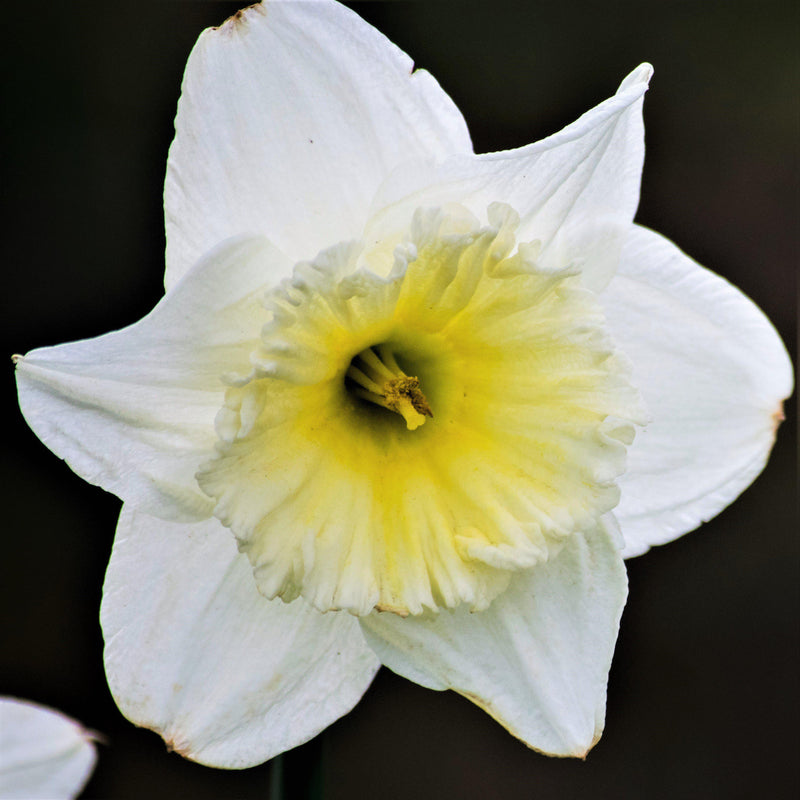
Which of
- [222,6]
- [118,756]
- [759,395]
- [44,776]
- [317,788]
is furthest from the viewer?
[118,756]

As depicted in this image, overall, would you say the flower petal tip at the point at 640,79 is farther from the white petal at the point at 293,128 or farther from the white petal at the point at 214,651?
the white petal at the point at 214,651

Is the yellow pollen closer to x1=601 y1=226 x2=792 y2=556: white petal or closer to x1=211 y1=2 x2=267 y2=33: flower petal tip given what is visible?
x1=601 y1=226 x2=792 y2=556: white petal

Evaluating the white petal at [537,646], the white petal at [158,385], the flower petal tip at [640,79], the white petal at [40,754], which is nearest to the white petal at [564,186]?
the flower petal tip at [640,79]

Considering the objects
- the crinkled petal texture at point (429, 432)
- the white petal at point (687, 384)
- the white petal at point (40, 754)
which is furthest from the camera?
the white petal at point (687, 384)

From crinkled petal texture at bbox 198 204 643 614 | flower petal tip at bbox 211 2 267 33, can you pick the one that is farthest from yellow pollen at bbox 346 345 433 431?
flower petal tip at bbox 211 2 267 33

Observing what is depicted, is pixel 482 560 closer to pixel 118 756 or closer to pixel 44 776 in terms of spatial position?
pixel 44 776

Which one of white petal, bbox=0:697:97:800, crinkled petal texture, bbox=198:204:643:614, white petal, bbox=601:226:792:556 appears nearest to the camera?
white petal, bbox=0:697:97:800

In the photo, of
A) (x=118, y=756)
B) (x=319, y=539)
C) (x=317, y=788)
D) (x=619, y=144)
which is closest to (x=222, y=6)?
(x=619, y=144)
